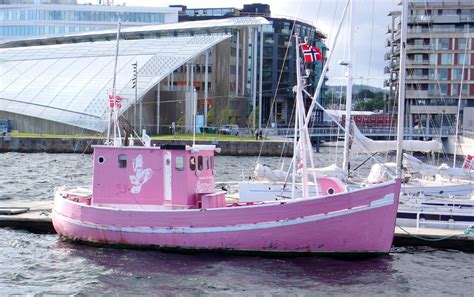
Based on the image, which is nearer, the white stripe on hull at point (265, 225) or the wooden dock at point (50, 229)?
the white stripe on hull at point (265, 225)

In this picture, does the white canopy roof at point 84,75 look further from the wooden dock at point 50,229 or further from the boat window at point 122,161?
the boat window at point 122,161

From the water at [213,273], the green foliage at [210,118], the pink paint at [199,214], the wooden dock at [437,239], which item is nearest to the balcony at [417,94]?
the green foliage at [210,118]

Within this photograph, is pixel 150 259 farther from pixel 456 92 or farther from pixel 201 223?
pixel 456 92

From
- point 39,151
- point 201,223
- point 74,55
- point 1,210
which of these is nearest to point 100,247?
point 201,223

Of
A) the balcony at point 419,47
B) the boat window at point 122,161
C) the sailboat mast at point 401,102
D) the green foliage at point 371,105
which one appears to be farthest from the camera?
the green foliage at point 371,105

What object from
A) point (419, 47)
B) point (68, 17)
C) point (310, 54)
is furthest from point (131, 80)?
point (310, 54)

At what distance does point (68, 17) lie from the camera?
144 meters

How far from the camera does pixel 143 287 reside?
73.8 feet

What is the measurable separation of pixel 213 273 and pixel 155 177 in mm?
5098

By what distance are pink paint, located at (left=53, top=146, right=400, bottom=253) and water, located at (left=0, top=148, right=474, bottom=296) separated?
563 millimetres

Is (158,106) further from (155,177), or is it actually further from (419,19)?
(155,177)

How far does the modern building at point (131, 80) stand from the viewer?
91.3 meters

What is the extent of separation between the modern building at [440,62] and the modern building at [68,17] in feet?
164

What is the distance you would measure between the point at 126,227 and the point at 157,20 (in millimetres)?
119860
